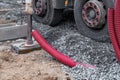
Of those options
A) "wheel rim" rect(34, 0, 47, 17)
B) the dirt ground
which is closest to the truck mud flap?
the dirt ground

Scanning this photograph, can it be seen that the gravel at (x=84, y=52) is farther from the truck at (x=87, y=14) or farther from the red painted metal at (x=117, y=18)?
the red painted metal at (x=117, y=18)

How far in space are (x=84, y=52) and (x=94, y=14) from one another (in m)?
0.74

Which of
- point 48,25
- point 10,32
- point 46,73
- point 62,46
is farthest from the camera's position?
point 48,25

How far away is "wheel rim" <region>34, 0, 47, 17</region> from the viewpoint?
6574 mm

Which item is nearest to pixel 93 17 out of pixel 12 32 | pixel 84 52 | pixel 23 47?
pixel 84 52

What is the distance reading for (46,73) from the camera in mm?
4469

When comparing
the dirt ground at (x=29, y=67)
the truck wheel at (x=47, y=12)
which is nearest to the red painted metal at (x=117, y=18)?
the dirt ground at (x=29, y=67)

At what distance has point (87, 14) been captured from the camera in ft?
17.7

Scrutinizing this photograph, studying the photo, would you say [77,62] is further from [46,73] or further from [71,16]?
[71,16]

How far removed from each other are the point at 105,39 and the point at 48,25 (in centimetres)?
193

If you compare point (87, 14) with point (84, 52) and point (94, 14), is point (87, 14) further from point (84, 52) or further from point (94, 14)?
point (84, 52)

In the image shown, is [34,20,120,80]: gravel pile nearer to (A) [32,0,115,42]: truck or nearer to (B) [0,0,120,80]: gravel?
→ (B) [0,0,120,80]: gravel

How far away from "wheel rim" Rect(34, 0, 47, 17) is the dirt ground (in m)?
1.48

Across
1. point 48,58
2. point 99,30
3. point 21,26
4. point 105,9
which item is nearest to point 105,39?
point 99,30
